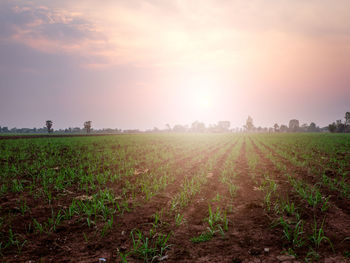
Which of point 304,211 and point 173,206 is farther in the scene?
point 173,206

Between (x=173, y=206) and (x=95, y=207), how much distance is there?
6.81ft

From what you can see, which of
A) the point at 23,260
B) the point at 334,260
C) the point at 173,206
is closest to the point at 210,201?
the point at 173,206

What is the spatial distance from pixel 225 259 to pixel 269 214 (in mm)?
2229

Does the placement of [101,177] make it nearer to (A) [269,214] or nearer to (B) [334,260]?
(A) [269,214]

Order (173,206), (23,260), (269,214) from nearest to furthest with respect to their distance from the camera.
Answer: (23,260), (269,214), (173,206)

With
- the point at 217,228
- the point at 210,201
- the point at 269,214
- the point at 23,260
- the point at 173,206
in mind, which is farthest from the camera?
the point at 210,201

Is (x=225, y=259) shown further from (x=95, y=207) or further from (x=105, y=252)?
(x=95, y=207)

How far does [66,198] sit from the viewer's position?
229 inches

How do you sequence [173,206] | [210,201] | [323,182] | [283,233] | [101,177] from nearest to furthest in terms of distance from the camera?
[283,233] → [173,206] → [210,201] → [323,182] → [101,177]

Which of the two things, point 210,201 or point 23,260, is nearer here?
point 23,260

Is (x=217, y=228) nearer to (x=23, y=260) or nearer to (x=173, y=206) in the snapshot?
(x=173, y=206)

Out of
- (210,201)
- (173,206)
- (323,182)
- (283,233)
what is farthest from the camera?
(323,182)

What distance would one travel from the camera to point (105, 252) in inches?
129

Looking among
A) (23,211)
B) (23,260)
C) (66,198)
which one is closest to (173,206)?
(23,260)
